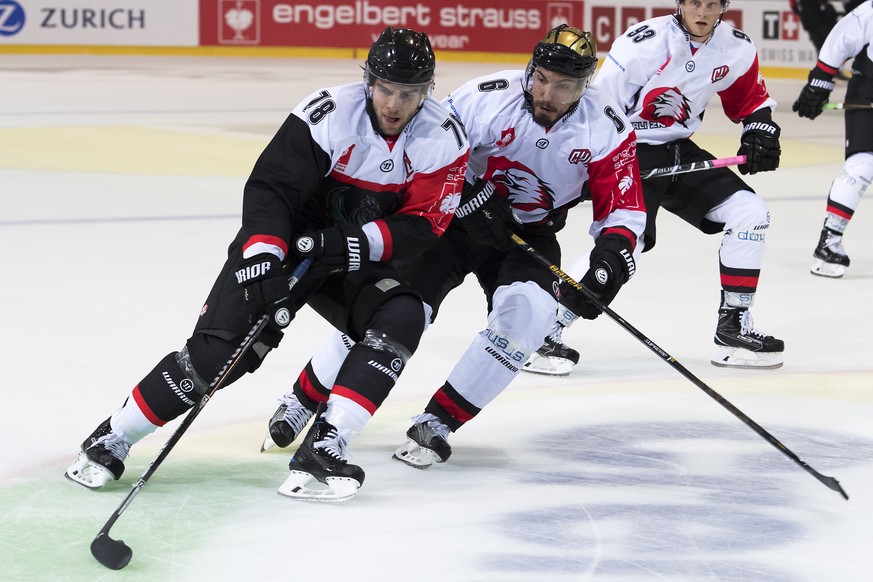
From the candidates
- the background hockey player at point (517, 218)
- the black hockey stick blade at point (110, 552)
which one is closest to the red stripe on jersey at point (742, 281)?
the background hockey player at point (517, 218)

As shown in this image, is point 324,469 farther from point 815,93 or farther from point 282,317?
point 815,93

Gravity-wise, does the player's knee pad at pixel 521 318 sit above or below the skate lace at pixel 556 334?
above

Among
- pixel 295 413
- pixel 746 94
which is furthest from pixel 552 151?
pixel 746 94

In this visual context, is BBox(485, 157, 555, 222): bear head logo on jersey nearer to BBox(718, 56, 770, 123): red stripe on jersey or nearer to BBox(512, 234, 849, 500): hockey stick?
BBox(512, 234, 849, 500): hockey stick

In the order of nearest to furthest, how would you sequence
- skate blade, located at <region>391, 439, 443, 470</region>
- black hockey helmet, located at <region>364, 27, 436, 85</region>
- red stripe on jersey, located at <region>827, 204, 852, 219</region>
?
black hockey helmet, located at <region>364, 27, 436, 85</region> → skate blade, located at <region>391, 439, 443, 470</region> → red stripe on jersey, located at <region>827, 204, 852, 219</region>

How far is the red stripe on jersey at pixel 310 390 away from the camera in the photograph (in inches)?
148

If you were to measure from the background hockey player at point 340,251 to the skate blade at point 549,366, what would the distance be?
1202 mm

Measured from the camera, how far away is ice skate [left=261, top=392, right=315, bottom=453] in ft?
12.1

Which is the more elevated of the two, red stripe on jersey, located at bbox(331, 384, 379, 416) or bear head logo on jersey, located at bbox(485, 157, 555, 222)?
bear head logo on jersey, located at bbox(485, 157, 555, 222)

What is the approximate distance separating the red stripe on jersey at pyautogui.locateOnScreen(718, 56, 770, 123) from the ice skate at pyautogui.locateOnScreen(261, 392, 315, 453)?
2076 mm

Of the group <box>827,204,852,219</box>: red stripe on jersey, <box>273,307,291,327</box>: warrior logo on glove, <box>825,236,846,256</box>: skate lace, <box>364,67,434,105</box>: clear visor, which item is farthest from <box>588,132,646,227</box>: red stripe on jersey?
<box>827,204,852,219</box>: red stripe on jersey

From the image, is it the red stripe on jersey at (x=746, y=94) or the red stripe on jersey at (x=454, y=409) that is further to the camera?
the red stripe on jersey at (x=746, y=94)

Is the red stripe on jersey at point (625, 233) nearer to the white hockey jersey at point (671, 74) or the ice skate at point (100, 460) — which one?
the white hockey jersey at point (671, 74)

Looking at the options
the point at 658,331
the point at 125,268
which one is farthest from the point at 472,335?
the point at 125,268
